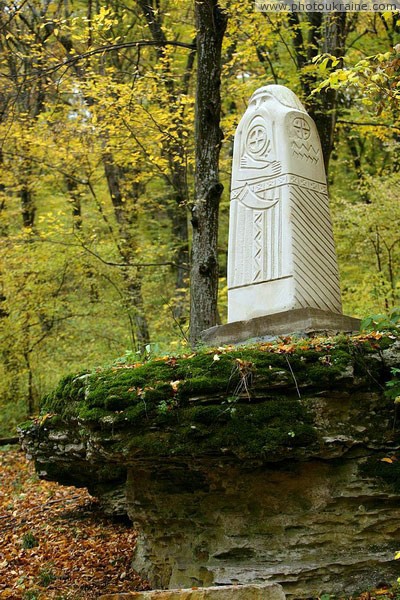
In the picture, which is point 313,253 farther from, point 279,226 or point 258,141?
point 258,141

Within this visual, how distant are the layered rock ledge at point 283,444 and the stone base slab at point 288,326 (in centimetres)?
51

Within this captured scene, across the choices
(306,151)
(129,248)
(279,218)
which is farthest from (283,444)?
(129,248)

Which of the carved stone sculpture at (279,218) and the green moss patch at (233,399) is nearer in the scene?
the green moss patch at (233,399)

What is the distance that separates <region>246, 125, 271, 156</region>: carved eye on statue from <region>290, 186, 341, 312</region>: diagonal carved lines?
0.61 meters

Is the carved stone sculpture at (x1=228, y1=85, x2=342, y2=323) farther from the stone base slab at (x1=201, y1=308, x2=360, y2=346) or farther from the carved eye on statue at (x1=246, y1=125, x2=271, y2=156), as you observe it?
the stone base slab at (x1=201, y1=308, x2=360, y2=346)

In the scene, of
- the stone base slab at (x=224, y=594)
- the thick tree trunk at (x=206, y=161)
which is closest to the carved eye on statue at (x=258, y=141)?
the thick tree trunk at (x=206, y=161)

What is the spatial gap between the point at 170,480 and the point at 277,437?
151 cm

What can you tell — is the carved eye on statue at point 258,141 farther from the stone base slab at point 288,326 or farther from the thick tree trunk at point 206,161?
the thick tree trunk at point 206,161

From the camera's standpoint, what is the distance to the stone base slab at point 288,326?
646 cm

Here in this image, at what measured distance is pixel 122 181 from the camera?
18.2 meters

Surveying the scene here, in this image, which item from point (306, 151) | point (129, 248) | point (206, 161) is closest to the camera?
point (306, 151)

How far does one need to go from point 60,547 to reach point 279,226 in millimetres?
4626

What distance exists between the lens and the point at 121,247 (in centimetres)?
1571

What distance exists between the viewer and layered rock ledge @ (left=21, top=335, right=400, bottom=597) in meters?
5.50
